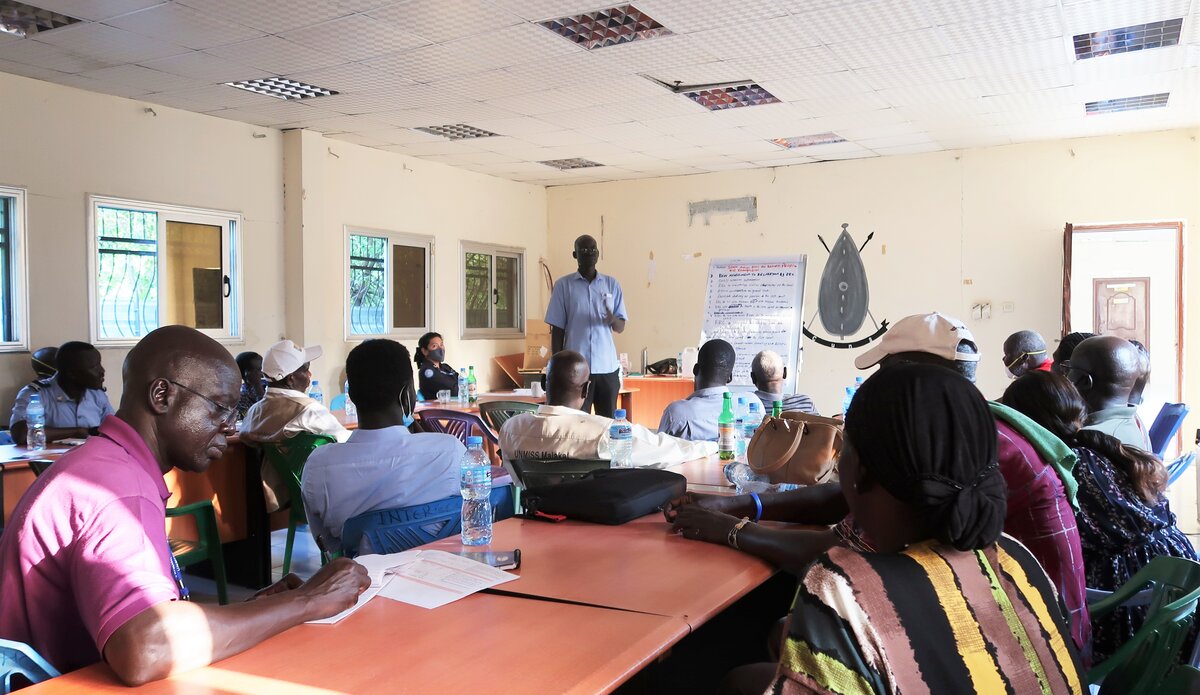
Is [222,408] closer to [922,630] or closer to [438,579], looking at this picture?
[438,579]

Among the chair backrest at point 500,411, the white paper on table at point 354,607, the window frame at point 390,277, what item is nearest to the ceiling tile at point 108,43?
the window frame at point 390,277

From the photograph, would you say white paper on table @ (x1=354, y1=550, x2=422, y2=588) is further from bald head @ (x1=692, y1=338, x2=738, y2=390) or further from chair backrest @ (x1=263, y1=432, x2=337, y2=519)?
bald head @ (x1=692, y1=338, x2=738, y2=390)

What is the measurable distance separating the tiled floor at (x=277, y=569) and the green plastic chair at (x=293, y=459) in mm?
256

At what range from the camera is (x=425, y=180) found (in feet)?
28.3

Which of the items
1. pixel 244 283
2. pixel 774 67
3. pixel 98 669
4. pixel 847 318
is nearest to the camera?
pixel 98 669

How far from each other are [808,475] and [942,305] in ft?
20.3

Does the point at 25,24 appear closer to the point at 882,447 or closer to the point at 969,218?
the point at 882,447

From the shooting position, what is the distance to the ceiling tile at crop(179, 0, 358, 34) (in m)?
4.38

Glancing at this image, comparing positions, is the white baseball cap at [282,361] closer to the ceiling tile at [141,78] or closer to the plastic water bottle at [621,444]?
the ceiling tile at [141,78]

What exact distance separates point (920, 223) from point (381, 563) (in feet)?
24.3

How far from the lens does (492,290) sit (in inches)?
377

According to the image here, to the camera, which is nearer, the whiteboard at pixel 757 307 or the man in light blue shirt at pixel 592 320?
the man in light blue shirt at pixel 592 320

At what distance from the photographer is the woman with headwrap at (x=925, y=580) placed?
1094 mm

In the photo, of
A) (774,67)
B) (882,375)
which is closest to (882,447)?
(882,375)
